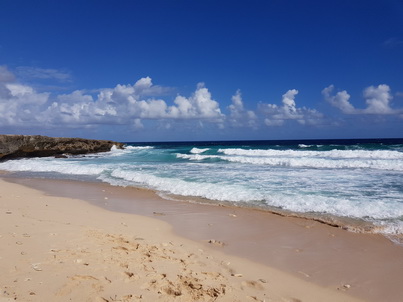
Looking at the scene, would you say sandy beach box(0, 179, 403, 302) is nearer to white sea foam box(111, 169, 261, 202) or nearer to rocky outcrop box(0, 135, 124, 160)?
white sea foam box(111, 169, 261, 202)

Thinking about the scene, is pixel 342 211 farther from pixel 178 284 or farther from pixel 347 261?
pixel 178 284

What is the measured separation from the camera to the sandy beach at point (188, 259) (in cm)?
334

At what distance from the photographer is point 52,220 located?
20.7ft

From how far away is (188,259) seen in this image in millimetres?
4477

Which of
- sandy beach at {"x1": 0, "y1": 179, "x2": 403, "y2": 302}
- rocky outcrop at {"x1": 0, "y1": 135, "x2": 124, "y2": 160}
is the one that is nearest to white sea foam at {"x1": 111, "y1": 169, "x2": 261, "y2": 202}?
sandy beach at {"x1": 0, "y1": 179, "x2": 403, "y2": 302}

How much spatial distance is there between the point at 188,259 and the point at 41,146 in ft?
110

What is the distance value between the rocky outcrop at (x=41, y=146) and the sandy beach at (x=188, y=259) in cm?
2748

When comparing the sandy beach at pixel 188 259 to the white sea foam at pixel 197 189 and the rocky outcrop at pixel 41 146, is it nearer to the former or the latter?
the white sea foam at pixel 197 189

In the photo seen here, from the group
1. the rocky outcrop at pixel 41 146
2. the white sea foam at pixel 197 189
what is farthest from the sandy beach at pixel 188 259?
the rocky outcrop at pixel 41 146

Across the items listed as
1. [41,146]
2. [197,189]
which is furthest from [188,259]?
[41,146]

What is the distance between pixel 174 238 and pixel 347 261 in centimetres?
301

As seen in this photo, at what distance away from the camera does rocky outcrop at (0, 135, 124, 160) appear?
3022 cm

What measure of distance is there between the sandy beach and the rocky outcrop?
27.5 m

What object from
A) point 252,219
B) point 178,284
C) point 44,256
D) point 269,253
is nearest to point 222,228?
point 252,219
